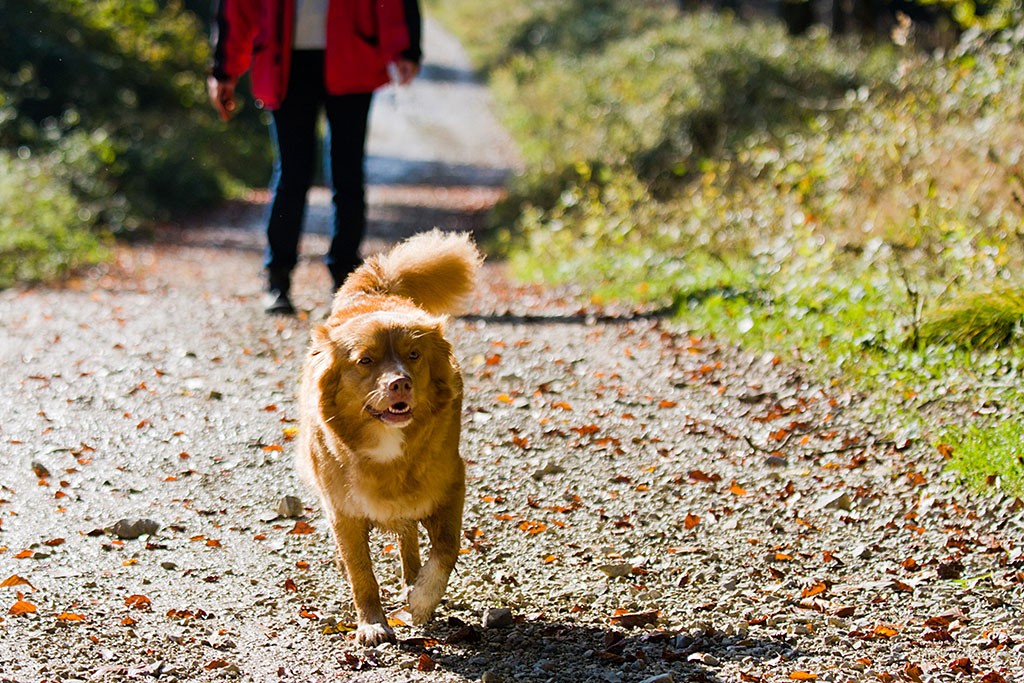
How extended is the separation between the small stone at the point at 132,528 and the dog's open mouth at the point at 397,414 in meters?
1.62

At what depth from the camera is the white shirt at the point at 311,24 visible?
729 cm

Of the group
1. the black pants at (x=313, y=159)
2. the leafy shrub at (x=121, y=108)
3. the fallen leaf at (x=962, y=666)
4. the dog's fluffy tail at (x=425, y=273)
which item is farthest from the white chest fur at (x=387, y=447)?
the leafy shrub at (x=121, y=108)

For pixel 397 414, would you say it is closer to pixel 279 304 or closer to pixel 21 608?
pixel 21 608

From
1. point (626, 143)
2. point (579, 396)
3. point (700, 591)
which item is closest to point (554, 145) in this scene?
point (626, 143)

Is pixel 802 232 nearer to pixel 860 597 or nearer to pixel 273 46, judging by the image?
pixel 273 46

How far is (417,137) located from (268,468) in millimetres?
20912

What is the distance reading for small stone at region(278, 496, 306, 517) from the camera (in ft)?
16.9

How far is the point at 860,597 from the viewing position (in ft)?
14.6

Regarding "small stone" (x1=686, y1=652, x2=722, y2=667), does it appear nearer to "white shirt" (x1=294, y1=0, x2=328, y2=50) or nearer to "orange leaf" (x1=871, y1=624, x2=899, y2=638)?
"orange leaf" (x1=871, y1=624, x2=899, y2=638)

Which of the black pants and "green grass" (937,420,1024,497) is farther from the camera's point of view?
the black pants

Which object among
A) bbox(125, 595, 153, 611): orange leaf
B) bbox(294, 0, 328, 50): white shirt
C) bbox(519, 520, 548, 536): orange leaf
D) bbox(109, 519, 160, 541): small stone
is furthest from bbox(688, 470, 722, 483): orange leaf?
bbox(294, 0, 328, 50): white shirt

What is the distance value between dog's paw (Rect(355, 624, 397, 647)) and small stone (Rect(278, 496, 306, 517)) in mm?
1158

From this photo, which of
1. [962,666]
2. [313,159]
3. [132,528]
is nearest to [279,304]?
[313,159]

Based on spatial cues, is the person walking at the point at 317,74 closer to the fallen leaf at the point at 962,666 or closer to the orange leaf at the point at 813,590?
the orange leaf at the point at 813,590
